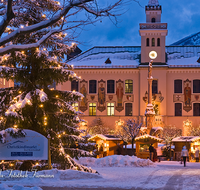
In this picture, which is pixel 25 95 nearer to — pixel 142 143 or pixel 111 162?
pixel 111 162

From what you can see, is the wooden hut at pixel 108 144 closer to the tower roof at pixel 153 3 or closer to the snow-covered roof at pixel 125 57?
the snow-covered roof at pixel 125 57

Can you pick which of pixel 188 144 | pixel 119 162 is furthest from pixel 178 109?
pixel 119 162

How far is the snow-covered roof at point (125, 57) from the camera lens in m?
50.3

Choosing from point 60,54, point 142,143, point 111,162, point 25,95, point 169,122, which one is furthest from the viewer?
point 169,122

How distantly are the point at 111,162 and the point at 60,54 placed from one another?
22.9 ft

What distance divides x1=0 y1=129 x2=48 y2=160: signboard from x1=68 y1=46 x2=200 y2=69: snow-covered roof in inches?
1510

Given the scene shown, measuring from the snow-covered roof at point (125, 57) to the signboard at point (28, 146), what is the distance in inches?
1510

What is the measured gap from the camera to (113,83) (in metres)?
50.6

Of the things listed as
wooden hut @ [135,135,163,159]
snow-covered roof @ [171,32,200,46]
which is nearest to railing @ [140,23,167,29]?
wooden hut @ [135,135,163,159]

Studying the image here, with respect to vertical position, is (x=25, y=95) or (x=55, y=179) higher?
(x=25, y=95)

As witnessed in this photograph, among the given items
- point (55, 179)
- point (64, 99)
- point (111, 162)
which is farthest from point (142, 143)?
point (55, 179)

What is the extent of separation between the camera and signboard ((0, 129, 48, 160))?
475 inches

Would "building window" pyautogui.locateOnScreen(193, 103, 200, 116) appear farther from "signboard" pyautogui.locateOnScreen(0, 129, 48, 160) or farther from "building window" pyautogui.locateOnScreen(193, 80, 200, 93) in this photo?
"signboard" pyautogui.locateOnScreen(0, 129, 48, 160)

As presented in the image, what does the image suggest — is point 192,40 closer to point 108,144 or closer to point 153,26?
point 153,26
